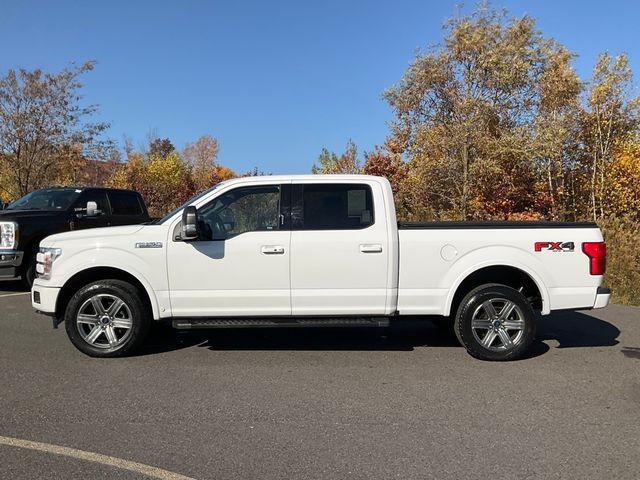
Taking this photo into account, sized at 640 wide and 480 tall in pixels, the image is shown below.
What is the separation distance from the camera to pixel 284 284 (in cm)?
542

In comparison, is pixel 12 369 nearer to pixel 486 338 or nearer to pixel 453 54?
pixel 486 338

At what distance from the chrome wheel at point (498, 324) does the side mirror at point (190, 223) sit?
299 cm

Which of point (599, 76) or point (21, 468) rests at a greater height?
point (599, 76)

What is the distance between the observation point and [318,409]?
421 centimetres

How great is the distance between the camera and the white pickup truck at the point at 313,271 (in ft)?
17.7

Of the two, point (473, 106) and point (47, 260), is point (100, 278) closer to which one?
point (47, 260)

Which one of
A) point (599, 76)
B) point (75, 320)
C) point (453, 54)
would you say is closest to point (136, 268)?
point (75, 320)

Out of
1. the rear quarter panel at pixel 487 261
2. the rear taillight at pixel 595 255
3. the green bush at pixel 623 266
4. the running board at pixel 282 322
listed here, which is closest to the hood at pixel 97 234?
the running board at pixel 282 322

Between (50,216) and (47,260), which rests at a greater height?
(50,216)

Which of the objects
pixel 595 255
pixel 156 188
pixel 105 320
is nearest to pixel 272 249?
pixel 105 320

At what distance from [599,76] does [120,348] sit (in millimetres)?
16150

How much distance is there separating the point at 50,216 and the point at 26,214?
391 millimetres

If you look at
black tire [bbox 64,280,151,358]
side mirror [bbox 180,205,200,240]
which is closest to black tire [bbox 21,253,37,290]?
black tire [bbox 64,280,151,358]

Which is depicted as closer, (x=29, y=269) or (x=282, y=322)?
(x=282, y=322)
